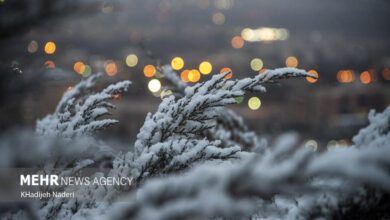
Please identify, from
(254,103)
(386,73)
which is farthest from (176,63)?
(254,103)

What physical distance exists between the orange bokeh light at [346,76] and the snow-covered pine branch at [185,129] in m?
35.0

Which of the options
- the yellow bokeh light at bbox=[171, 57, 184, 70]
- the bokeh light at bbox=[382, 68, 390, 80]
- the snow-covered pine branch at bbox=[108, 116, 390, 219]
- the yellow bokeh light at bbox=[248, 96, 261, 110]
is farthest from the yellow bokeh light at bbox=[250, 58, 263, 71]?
the snow-covered pine branch at bbox=[108, 116, 390, 219]

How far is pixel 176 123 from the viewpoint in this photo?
2033mm

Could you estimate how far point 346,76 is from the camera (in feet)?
116

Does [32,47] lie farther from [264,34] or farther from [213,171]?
[264,34]

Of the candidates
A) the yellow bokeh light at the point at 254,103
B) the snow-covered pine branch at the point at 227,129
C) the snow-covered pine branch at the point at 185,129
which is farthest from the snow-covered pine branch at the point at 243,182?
the yellow bokeh light at the point at 254,103

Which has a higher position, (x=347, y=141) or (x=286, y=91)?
(x=286, y=91)

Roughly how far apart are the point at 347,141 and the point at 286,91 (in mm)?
10656

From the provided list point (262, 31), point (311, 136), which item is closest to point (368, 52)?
point (311, 136)

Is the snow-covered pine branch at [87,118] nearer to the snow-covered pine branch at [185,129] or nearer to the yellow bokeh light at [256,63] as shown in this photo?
the snow-covered pine branch at [185,129]

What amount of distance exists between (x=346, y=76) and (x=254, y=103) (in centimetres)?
1433

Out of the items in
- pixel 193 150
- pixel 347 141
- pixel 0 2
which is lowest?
pixel 193 150

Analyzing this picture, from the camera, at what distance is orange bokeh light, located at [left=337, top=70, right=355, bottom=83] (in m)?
33.4

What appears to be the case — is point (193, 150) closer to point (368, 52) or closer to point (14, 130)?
point (14, 130)
